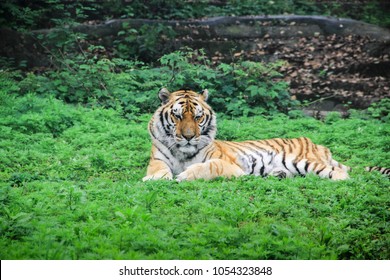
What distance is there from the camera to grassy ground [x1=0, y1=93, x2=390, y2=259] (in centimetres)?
397

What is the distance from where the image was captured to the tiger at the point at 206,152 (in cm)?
616

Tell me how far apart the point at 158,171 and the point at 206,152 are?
621 millimetres

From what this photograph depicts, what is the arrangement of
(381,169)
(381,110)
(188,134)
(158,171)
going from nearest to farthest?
1. (158,171)
2. (381,169)
3. (188,134)
4. (381,110)

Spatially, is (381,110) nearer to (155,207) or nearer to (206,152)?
(206,152)

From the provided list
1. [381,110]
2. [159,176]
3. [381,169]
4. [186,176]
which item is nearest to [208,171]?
[186,176]

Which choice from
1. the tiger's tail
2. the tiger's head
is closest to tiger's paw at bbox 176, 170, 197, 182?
the tiger's head

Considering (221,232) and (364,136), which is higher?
(221,232)

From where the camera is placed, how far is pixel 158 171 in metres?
5.98

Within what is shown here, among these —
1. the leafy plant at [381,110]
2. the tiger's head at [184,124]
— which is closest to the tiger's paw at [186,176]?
the tiger's head at [184,124]

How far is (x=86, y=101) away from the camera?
9094 mm

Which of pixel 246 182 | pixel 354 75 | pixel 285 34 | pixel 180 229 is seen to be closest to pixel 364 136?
pixel 246 182

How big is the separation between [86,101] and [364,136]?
405cm

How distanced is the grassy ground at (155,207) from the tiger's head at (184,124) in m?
0.41

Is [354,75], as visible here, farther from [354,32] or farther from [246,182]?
[246,182]
